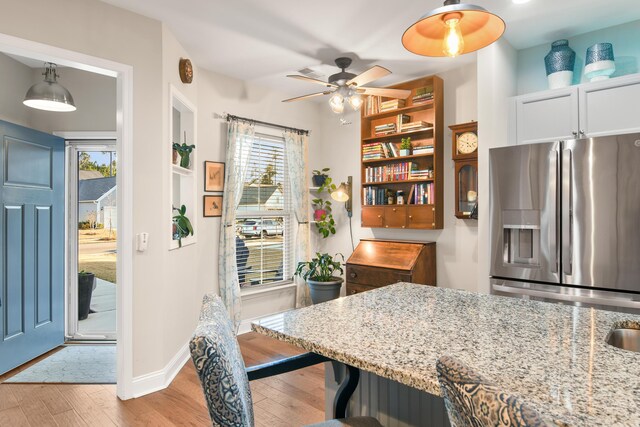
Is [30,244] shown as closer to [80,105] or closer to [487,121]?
[80,105]

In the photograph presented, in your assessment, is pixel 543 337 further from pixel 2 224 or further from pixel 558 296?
pixel 2 224

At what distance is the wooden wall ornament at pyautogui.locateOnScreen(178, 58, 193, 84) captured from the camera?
3281 mm

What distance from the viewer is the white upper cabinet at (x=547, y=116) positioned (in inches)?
118

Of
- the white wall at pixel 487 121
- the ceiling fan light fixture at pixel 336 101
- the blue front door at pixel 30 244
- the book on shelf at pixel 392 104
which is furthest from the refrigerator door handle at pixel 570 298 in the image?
the blue front door at pixel 30 244

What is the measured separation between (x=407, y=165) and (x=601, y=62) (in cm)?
183

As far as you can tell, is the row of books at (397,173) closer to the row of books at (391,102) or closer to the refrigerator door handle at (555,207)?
the row of books at (391,102)

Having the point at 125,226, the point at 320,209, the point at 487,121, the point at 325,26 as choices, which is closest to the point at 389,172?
the point at 320,209

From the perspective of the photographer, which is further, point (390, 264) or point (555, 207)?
point (390, 264)

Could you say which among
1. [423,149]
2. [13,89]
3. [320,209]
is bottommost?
[320,209]

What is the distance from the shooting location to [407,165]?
416 cm

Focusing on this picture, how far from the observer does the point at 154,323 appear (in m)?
2.91

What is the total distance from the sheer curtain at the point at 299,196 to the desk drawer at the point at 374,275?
2.70 ft

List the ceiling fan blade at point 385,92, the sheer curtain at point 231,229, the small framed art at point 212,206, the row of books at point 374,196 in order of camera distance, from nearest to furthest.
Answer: the ceiling fan blade at point 385,92 → the small framed art at point 212,206 → the sheer curtain at point 231,229 → the row of books at point 374,196

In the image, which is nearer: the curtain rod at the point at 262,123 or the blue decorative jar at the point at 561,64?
the blue decorative jar at the point at 561,64
